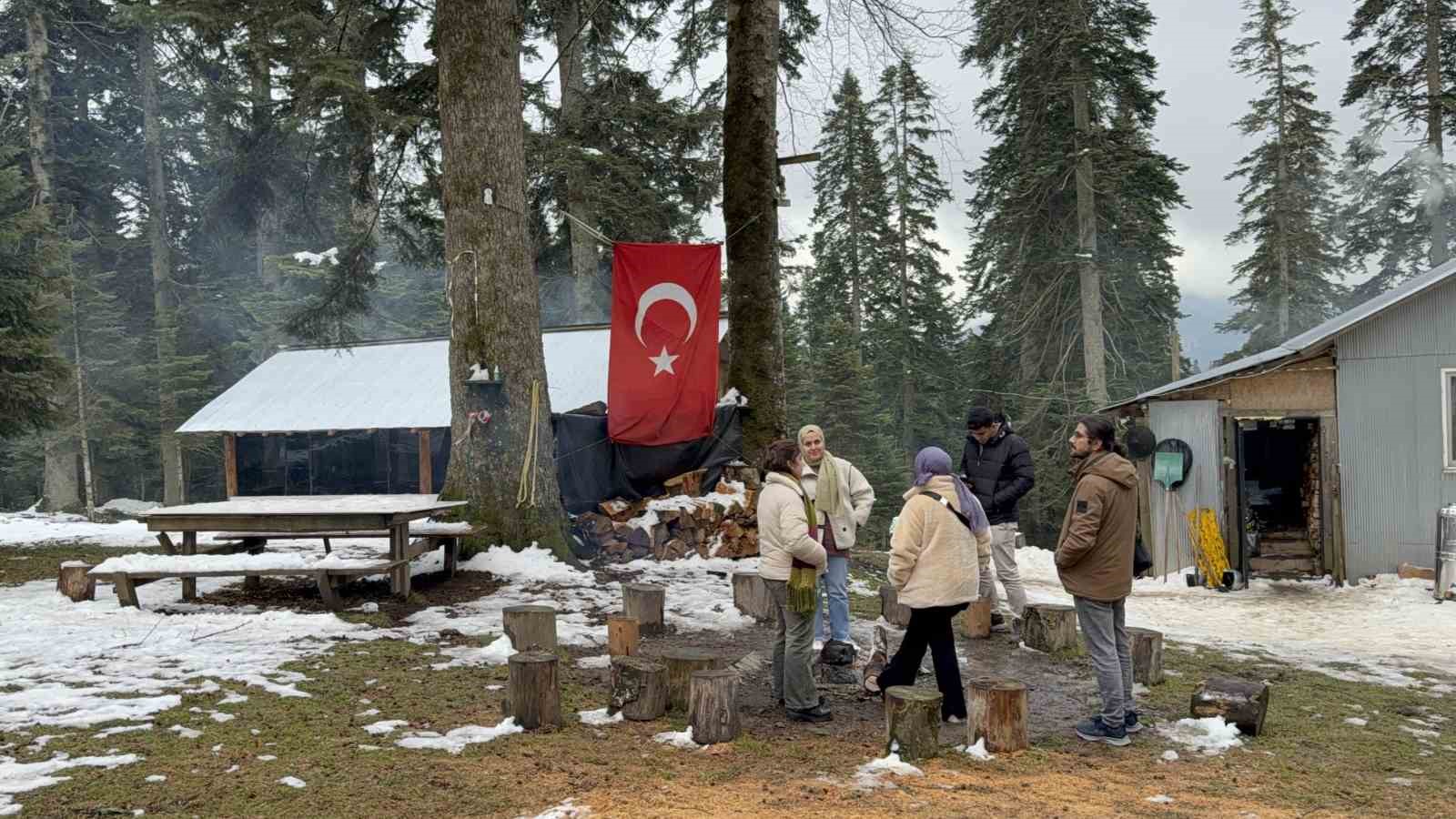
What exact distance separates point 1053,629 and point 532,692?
14.1 ft

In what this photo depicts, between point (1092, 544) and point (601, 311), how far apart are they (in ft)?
65.3

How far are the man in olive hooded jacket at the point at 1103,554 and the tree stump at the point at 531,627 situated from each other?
3.41 m

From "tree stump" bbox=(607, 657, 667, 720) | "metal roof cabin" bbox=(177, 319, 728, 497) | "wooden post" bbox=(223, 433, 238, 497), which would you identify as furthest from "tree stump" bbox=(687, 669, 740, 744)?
"wooden post" bbox=(223, 433, 238, 497)

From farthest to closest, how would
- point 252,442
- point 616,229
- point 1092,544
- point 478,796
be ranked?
point 252,442, point 616,229, point 1092,544, point 478,796

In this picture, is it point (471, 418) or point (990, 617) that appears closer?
point (990, 617)

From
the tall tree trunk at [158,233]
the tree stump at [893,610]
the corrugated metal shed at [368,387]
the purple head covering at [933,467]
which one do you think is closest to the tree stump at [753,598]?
the tree stump at [893,610]

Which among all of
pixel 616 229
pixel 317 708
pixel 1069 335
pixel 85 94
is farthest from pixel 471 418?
pixel 85 94

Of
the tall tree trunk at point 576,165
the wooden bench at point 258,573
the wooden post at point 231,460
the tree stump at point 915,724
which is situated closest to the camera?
the tree stump at point 915,724

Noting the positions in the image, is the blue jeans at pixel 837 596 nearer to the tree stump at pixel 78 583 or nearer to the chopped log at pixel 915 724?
the chopped log at pixel 915 724

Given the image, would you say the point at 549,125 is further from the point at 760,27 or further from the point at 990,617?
the point at 990,617

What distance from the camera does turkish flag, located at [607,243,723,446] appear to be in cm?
1131

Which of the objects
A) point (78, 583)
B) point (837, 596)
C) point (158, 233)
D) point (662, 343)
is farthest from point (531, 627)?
point (158, 233)

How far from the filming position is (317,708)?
5.50 metres

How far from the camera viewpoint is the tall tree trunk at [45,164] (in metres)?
27.4
